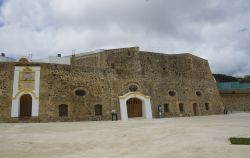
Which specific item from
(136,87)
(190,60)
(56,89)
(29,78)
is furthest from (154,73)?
(29,78)

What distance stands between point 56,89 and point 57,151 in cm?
1331

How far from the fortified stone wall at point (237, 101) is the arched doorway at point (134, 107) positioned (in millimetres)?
19963

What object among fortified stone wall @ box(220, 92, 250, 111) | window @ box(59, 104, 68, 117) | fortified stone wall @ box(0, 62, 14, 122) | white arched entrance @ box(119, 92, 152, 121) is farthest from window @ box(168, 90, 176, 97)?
fortified stone wall @ box(220, 92, 250, 111)

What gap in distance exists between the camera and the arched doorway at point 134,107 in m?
22.4

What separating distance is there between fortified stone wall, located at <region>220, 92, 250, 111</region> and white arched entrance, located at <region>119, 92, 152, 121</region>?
19721 mm

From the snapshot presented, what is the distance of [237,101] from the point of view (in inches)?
1406

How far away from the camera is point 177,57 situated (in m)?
27.0

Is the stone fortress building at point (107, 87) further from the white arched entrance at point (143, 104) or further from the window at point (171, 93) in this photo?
the window at point (171, 93)

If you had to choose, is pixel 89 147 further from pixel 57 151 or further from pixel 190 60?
pixel 190 60

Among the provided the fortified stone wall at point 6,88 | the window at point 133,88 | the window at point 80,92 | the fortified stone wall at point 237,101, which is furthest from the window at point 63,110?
the fortified stone wall at point 237,101

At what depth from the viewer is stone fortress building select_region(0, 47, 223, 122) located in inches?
731

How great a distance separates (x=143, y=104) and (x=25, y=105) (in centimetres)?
1092

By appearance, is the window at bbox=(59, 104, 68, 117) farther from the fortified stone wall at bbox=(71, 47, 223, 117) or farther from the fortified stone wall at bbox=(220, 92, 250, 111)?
the fortified stone wall at bbox=(220, 92, 250, 111)

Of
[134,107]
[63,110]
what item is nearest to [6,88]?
[63,110]
